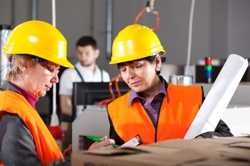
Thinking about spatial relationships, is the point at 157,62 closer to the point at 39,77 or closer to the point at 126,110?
the point at 126,110

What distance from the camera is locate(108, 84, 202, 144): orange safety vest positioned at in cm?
191

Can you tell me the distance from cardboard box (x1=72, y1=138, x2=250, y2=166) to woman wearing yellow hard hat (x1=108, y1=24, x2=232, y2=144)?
0.91 metres

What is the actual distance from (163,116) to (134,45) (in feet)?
1.02

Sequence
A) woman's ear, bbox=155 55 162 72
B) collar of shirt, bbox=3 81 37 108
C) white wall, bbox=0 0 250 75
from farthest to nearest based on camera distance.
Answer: white wall, bbox=0 0 250 75, woman's ear, bbox=155 55 162 72, collar of shirt, bbox=3 81 37 108

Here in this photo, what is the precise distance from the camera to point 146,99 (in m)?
2.02

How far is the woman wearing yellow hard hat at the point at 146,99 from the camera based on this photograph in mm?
1922

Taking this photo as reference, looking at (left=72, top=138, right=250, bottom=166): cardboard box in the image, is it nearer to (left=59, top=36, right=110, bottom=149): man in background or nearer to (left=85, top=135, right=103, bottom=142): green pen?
(left=85, top=135, right=103, bottom=142): green pen

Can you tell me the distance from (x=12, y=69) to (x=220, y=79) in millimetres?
752

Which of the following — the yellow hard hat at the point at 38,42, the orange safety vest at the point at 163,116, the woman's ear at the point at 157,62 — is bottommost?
the orange safety vest at the point at 163,116

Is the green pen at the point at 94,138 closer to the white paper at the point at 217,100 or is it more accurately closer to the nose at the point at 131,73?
the nose at the point at 131,73

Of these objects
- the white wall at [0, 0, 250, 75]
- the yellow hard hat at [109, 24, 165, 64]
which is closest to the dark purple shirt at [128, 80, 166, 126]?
the yellow hard hat at [109, 24, 165, 64]

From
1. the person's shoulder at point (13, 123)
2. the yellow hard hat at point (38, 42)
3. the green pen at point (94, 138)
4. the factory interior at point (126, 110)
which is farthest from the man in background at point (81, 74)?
the person's shoulder at point (13, 123)

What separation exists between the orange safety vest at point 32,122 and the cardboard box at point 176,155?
1.98 ft

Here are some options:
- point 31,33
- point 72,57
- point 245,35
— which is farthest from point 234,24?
point 31,33
